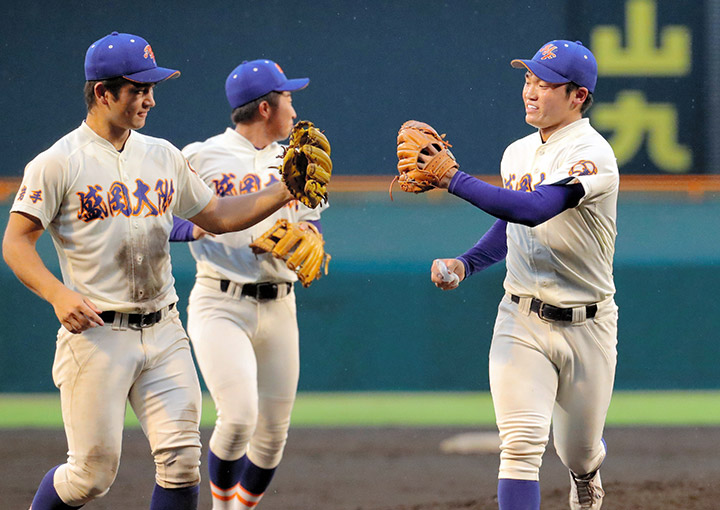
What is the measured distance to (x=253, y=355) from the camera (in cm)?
430

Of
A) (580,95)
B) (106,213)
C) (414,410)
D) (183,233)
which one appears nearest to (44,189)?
(106,213)

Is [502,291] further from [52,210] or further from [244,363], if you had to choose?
[52,210]

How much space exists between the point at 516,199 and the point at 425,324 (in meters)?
3.93

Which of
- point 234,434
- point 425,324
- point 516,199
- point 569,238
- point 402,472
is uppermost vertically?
point 516,199

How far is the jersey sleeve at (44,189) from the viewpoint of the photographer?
319 cm

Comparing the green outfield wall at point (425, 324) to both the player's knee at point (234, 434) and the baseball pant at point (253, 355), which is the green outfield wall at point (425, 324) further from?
the player's knee at point (234, 434)

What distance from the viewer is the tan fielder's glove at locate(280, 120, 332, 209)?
356 centimetres

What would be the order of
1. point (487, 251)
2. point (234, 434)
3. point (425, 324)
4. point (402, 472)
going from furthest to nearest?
1. point (425, 324)
2. point (402, 472)
3. point (234, 434)
4. point (487, 251)

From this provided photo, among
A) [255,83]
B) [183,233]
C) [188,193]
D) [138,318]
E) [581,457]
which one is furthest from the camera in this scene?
[255,83]

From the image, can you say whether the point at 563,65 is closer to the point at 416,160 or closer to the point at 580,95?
the point at 580,95

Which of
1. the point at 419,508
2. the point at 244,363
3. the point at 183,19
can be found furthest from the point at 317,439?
the point at 183,19

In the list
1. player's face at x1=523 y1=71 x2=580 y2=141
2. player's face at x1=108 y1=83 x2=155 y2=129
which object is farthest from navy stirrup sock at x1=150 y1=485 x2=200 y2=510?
player's face at x1=523 y1=71 x2=580 y2=141

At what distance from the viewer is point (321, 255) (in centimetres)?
421

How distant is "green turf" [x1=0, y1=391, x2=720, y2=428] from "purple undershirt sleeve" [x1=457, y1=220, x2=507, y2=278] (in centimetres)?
292
